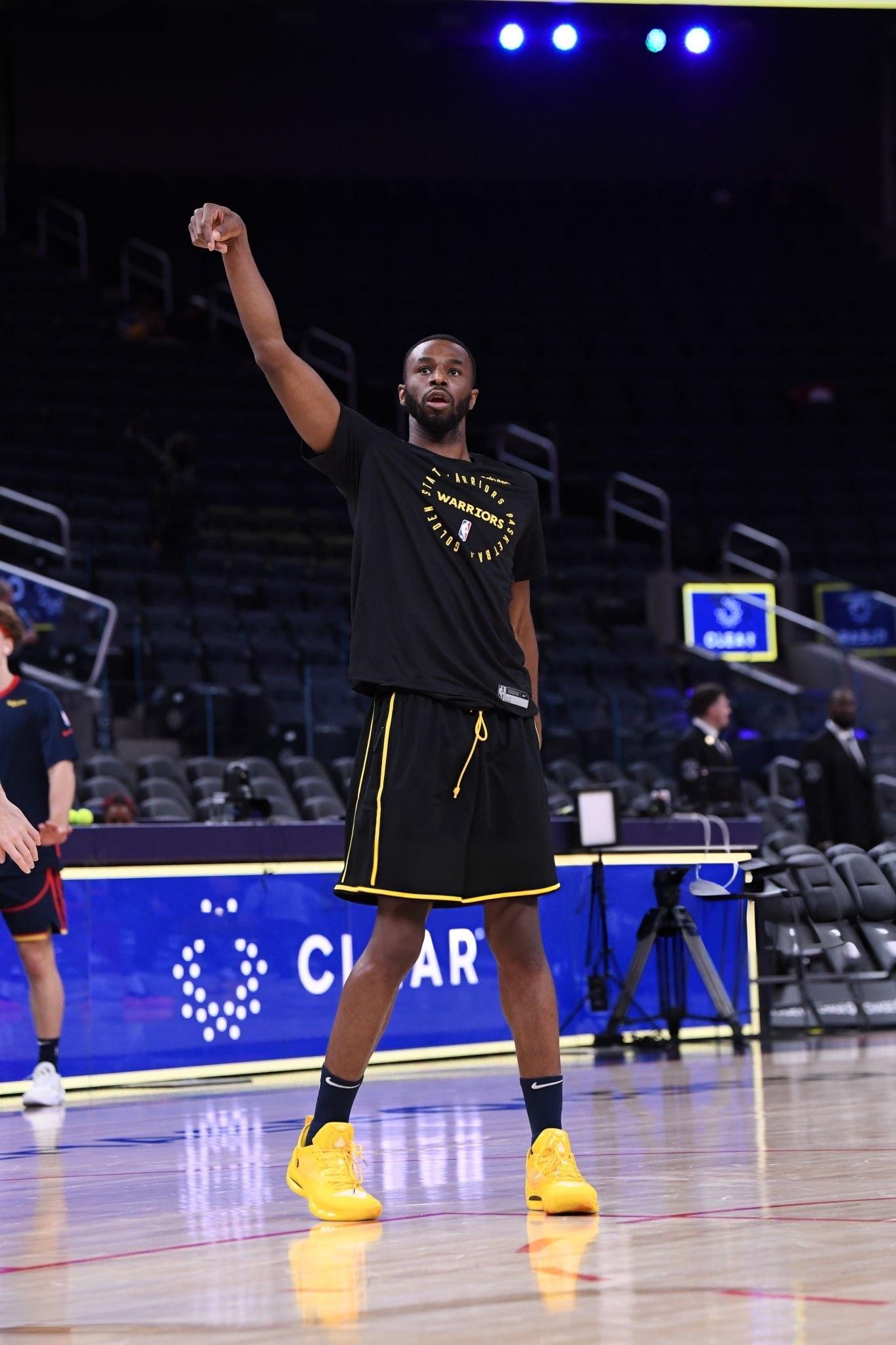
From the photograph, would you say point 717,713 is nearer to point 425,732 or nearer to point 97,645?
point 97,645

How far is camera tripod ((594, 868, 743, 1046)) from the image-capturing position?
8859 mm

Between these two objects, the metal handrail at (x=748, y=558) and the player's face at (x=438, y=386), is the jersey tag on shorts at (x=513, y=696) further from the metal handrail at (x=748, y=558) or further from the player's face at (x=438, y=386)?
the metal handrail at (x=748, y=558)

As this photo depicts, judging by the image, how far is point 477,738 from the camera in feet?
12.4

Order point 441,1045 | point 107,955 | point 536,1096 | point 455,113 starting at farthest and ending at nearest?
1. point 455,113
2. point 441,1045
3. point 107,955
4. point 536,1096

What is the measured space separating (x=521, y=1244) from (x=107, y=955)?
4589 mm

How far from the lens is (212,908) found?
7.88m

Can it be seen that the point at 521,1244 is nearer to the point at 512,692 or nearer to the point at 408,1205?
the point at 408,1205

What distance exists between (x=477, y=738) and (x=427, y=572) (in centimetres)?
34

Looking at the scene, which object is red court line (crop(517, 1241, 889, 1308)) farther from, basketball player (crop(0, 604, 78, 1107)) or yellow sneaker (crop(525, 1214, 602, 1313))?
basketball player (crop(0, 604, 78, 1107))

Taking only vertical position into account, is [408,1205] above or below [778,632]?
below

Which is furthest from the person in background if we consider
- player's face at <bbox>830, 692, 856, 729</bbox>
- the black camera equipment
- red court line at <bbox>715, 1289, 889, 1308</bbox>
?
red court line at <bbox>715, 1289, 889, 1308</bbox>

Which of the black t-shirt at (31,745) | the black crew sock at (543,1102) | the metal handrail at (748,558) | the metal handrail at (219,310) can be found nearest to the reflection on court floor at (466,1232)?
the black crew sock at (543,1102)

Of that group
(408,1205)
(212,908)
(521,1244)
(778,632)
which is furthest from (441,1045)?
(778,632)

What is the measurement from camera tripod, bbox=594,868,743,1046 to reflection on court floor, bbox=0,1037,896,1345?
2.65 metres
